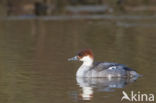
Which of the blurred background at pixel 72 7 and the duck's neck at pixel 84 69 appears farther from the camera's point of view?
the blurred background at pixel 72 7

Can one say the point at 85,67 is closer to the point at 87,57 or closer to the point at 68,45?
the point at 87,57

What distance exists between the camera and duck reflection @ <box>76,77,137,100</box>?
532 inches

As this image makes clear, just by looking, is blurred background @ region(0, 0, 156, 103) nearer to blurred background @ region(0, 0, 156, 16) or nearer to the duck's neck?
blurred background @ region(0, 0, 156, 16)

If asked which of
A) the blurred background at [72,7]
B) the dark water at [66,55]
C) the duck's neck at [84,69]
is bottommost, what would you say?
the blurred background at [72,7]

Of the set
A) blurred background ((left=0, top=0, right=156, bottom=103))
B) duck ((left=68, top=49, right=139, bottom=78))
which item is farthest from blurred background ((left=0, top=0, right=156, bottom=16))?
duck ((left=68, top=49, right=139, bottom=78))

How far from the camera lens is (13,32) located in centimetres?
2823

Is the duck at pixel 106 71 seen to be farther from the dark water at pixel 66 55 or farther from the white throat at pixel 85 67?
the dark water at pixel 66 55

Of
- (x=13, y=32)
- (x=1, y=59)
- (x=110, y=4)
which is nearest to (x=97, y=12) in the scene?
(x=110, y=4)

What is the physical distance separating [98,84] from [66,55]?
5.38m

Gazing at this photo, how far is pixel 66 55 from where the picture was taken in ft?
66.0

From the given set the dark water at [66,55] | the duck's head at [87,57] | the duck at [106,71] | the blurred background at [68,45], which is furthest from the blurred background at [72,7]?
the duck at [106,71]

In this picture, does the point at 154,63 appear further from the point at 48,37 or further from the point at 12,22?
the point at 12,22

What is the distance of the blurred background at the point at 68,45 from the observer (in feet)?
45.3

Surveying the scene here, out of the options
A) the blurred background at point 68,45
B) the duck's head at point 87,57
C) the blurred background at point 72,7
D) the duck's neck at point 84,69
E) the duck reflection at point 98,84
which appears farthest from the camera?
the blurred background at point 72,7
